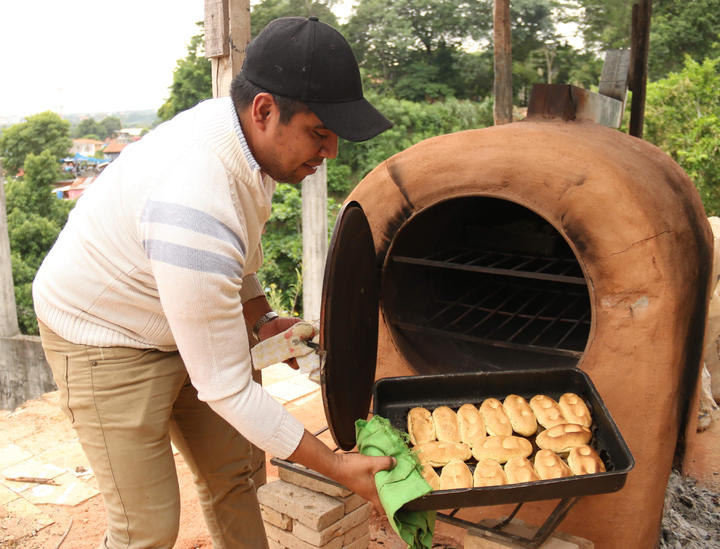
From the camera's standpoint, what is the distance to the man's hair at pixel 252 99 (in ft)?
4.83

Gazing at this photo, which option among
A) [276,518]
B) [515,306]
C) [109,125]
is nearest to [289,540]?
[276,518]

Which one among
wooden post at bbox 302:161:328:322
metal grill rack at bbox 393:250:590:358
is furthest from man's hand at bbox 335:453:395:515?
wooden post at bbox 302:161:328:322

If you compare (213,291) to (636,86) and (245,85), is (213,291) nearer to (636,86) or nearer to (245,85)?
(245,85)

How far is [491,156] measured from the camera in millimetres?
2330

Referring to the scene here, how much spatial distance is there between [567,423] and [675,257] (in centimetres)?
68

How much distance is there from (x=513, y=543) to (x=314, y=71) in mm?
1435

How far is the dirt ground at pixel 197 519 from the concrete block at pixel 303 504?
35cm

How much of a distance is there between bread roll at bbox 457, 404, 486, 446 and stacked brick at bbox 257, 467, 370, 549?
0.53 metres

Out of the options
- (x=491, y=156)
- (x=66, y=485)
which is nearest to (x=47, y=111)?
(x=66, y=485)

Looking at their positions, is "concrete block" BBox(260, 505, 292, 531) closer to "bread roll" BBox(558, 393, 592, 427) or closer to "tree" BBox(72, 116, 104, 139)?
"bread roll" BBox(558, 393, 592, 427)

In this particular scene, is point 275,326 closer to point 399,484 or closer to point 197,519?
point 399,484

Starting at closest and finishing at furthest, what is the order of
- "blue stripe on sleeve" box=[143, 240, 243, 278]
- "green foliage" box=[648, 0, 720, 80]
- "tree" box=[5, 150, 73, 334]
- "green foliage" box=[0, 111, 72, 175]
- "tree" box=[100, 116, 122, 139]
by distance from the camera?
"blue stripe on sleeve" box=[143, 240, 243, 278]
"tree" box=[5, 150, 73, 334]
"green foliage" box=[0, 111, 72, 175]
"green foliage" box=[648, 0, 720, 80]
"tree" box=[100, 116, 122, 139]

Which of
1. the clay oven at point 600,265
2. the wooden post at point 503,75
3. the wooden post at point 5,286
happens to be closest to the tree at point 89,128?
the wooden post at point 5,286

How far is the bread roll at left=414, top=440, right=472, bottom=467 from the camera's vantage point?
1.81 metres
